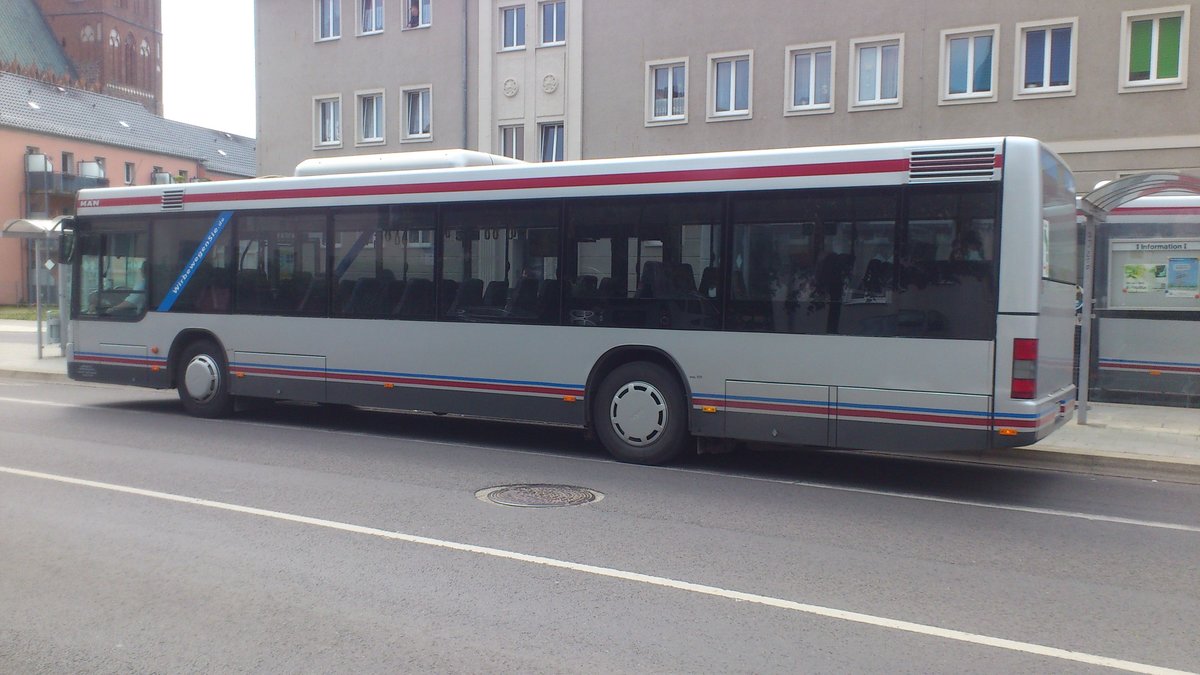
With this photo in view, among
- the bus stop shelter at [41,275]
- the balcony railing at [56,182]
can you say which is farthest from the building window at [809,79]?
the balcony railing at [56,182]

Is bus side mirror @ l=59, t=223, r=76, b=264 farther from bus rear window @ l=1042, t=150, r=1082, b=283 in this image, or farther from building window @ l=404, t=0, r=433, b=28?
building window @ l=404, t=0, r=433, b=28

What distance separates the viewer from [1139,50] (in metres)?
20.6

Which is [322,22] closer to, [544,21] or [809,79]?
[544,21]

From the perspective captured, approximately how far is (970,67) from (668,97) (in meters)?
7.02

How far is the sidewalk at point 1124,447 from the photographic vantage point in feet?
33.9

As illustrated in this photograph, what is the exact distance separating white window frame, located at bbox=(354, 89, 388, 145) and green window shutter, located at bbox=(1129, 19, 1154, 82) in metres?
18.9

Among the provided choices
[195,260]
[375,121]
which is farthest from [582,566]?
[375,121]

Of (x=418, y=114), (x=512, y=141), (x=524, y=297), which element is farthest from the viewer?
(x=418, y=114)

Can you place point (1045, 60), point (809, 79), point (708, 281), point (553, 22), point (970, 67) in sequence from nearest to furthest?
point (708, 281), point (1045, 60), point (970, 67), point (809, 79), point (553, 22)

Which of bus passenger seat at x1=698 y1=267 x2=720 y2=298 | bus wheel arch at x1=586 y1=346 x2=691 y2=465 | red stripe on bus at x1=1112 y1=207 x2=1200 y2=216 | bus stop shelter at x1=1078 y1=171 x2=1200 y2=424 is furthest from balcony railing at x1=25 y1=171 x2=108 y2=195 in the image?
bus stop shelter at x1=1078 y1=171 x2=1200 y2=424

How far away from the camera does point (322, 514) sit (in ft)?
25.4

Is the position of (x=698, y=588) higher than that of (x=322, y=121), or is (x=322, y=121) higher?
(x=322, y=121)

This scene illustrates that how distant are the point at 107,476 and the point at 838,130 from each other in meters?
18.1

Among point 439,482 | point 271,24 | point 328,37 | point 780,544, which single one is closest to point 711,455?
point 439,482
